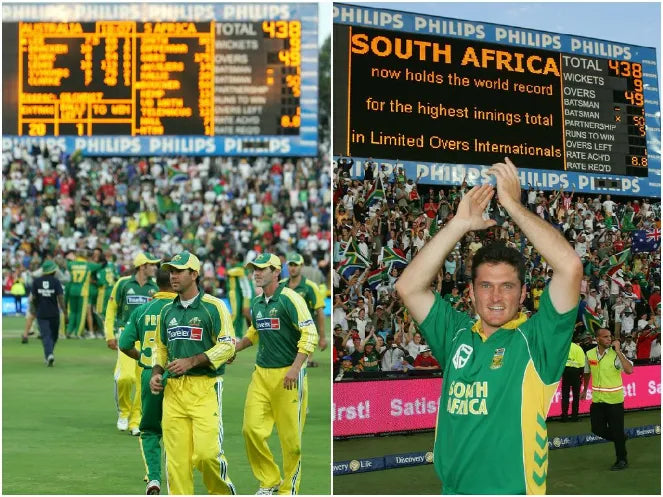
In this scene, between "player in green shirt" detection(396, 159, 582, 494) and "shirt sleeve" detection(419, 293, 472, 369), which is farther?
"shirt sleeve" detection(419, 293, 472, 369)

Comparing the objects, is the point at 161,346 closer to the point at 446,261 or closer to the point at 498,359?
the point at 446,261

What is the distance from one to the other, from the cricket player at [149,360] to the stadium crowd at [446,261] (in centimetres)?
166

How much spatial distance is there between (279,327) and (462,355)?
4062mm

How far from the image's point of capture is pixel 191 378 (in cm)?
747

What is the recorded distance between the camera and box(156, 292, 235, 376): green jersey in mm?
7512

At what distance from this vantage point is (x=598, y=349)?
814 cm

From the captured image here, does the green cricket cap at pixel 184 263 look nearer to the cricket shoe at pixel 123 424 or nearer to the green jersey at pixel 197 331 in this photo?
the green jersey at pixel 197 331

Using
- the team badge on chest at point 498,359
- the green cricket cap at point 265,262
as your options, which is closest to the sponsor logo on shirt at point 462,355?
the team badge on chest at point 498,359

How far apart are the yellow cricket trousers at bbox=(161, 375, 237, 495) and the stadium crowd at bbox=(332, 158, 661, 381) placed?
87 cm

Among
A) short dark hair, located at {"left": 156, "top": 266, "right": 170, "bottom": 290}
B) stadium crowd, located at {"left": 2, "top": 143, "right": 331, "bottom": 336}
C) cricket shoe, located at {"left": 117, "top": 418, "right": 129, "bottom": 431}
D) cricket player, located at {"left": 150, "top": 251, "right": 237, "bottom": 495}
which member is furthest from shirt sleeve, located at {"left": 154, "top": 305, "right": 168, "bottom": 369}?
stadium crowd, located at {"left": 2, "top": 143, "right": 331, "bottom": 336}

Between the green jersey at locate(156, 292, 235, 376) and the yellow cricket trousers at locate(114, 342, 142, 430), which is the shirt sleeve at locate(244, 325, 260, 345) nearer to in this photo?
the green jersey at locate(156, 292, 235, 376)

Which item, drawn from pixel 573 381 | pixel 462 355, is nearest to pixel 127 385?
pixel 573 381

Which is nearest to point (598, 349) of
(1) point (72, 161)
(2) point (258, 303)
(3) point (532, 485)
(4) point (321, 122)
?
(2) point (258, 303)

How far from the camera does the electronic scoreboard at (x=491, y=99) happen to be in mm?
7219
